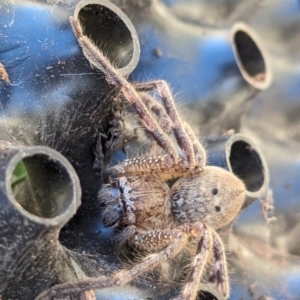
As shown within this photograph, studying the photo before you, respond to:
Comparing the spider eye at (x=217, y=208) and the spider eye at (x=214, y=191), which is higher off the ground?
the spider eye at (x=214, y=191)

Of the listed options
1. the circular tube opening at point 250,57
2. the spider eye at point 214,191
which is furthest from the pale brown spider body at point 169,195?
the circular tube opening at point 250,57

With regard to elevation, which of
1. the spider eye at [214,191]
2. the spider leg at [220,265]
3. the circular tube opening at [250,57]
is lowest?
the spider leg at [220,265]

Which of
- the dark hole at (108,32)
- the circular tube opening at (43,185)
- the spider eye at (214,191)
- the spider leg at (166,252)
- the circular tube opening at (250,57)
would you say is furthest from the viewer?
the circular tube opening at (250,57)

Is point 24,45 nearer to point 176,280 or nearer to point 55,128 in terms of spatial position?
point 55,128

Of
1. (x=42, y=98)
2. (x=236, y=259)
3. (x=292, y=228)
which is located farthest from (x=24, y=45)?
(x=292, y=228)

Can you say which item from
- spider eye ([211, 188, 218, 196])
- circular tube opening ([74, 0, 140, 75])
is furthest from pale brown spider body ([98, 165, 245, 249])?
circular tube opening ([74, 0, 140, 75])

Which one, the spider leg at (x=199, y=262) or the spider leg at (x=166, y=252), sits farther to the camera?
the spider leg at (x=199, y=262)

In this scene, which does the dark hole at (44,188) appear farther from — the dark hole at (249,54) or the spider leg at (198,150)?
the dark hole at (249,54)

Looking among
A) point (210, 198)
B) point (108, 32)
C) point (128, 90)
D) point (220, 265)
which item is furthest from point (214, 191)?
point (108, 32)
